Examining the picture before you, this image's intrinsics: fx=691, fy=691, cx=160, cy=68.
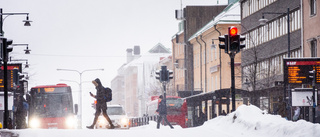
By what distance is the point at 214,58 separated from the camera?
75250 millimetres

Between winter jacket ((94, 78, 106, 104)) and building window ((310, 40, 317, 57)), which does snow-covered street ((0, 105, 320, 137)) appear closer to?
winter jacket ((94, 78, 106, 104))

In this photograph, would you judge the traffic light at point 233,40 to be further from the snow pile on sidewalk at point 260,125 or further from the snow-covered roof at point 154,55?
the snow-covered roof at point 154,55

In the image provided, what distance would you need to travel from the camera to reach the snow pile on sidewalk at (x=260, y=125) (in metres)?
12.4

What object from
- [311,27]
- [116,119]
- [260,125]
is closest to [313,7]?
[311,27]

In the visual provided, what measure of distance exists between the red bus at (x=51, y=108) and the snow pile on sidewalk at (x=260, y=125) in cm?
2003

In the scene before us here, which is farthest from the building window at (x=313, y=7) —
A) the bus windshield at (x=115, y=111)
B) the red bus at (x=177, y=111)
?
the bus windshield at (x=115, y=111)

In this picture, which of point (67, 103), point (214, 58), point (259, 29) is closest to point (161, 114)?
point (67, 103)

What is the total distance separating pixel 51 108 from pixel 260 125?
2534cm

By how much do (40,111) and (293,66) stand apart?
49.0 ft

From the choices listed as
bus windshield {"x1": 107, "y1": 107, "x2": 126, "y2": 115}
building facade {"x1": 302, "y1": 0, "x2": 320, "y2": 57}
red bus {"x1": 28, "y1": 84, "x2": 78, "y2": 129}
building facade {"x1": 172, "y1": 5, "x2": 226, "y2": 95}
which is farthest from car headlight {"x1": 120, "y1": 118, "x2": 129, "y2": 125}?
building facade {"x1": 172, "y1": 5, "x2": 226, "y2": 95}

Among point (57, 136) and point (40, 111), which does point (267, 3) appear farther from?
point (57, 136)

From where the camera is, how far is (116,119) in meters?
37.0

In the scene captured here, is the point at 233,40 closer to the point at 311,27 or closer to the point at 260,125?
the point at 260,125

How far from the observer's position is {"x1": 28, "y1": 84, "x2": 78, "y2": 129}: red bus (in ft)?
125
